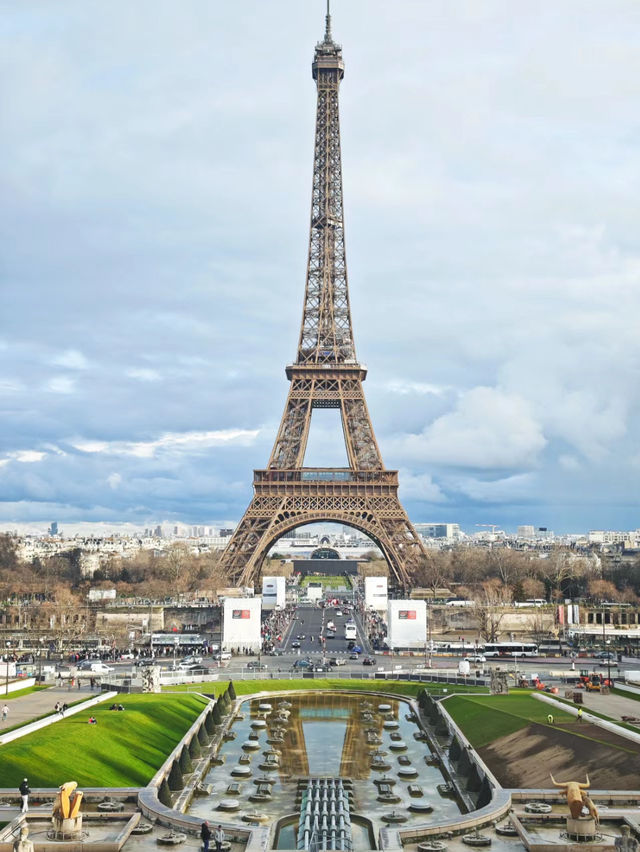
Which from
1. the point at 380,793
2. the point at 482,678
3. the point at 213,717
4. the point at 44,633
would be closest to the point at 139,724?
the point at 213,717

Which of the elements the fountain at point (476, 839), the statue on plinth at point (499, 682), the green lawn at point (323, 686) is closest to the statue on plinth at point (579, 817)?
the fountain at point (476, 839)

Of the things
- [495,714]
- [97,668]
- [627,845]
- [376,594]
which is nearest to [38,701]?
[97,668]

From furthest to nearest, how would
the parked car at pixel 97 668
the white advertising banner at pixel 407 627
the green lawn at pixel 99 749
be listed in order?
the white advertising banner at pixel 407 627 → the parked car at pixel 97 668 → the green lawn at pixel 99 749

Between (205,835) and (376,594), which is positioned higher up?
(376,594)

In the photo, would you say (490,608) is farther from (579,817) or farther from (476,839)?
(579,817)

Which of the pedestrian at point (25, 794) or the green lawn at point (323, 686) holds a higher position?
the green lawn at point (323, 686)

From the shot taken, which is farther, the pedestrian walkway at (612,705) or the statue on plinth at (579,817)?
the pedestrian walkway at (612,705)

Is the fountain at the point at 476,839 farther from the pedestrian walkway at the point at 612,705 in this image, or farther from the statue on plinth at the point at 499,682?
the statue on plinth at the point at 499,682
